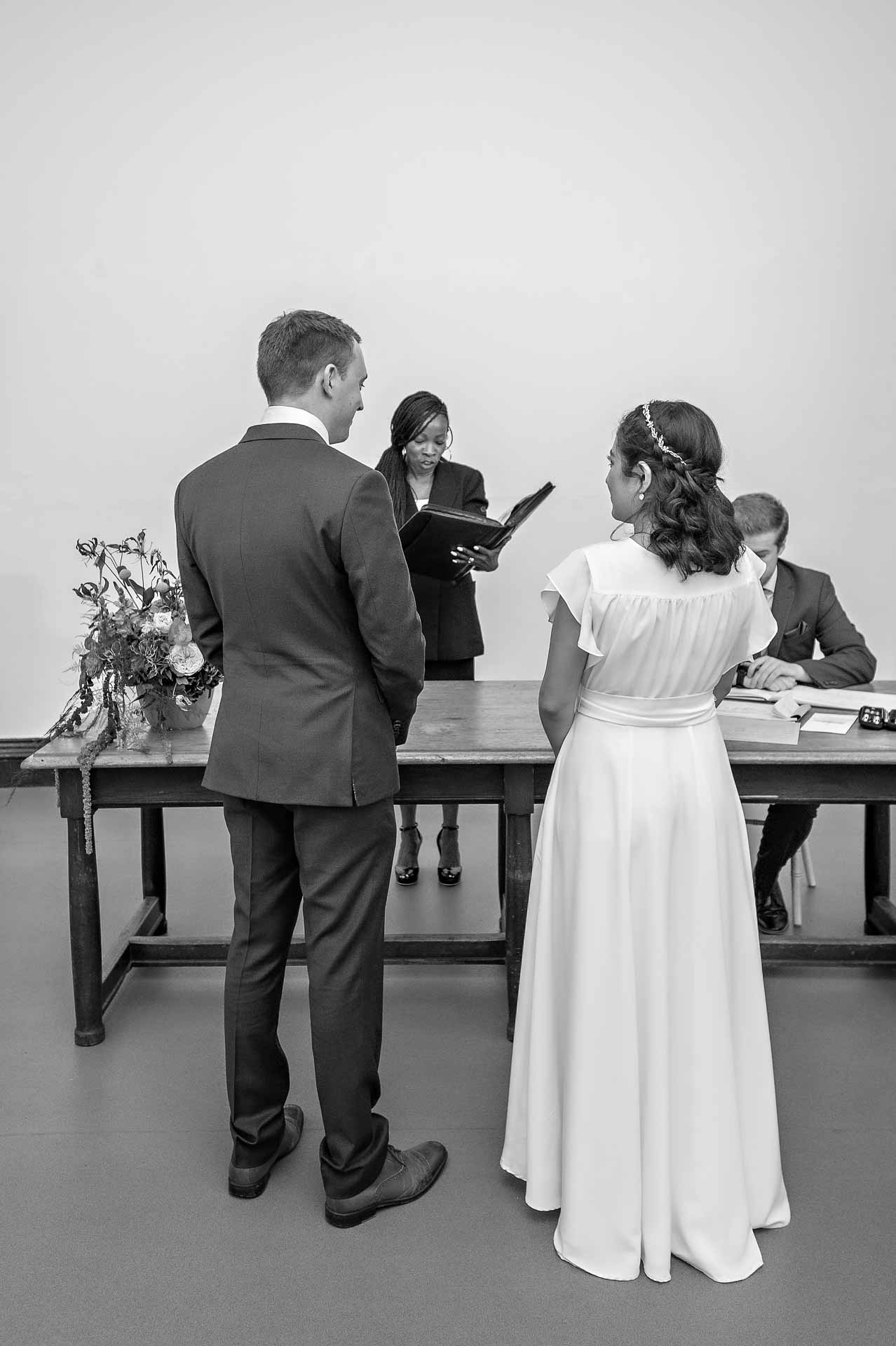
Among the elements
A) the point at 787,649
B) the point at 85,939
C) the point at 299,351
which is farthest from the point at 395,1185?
the point at 787,649

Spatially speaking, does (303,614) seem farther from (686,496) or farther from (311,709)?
(686,496)

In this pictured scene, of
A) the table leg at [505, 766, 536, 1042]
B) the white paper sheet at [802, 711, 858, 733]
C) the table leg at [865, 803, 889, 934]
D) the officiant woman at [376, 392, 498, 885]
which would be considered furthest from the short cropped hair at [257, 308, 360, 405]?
the table leg at [865, 803, 889, 934]

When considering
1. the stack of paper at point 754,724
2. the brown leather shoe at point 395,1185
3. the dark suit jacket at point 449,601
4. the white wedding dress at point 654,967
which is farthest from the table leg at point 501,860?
the white wedding dress at point 654,967

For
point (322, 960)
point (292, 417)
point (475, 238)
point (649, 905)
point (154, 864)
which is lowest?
point (154, 864)

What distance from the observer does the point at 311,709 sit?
2189mm

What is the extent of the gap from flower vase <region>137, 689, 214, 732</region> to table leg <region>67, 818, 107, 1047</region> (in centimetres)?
35

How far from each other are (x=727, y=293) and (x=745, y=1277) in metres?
4.61

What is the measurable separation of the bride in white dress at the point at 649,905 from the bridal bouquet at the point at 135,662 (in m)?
1.30

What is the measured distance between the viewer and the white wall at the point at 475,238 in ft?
18.0

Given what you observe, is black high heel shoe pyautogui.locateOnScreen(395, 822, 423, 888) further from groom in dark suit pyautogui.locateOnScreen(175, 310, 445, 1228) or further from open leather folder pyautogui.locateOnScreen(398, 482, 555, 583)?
groom in dark suit pyautogui.locateOnScreen(175, 310, 445, 1228)

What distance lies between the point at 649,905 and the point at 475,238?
14.1 feet

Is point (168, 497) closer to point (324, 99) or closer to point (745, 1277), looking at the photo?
point (324, 99)

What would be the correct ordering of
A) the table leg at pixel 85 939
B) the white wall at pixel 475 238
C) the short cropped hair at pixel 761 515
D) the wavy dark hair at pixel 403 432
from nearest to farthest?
1. the table leg at pixel 85 939
2. the short cropped hair at pixel 761 515
3. the wavy dark hair at pixel 403 432
4. the white wall at pixel 475 238

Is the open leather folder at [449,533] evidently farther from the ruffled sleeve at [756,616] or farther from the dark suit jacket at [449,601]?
the ruffled sleeve at [756,616]
